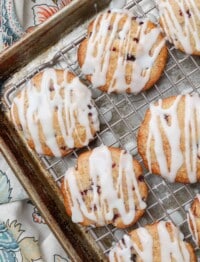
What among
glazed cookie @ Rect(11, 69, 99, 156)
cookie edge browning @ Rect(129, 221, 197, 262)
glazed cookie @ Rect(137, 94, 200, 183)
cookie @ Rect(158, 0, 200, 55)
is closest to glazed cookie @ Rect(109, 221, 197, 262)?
cookie edge browning @ Rect(129, 221, 197, 262)

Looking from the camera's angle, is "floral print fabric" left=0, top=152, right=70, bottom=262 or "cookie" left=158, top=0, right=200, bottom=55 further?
"floral print fabric" left=0, top=152, right=70, bottom=262

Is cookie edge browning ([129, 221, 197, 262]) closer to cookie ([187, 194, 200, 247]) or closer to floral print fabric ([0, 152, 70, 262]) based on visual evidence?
cookie ([187, 194, 200, 247])

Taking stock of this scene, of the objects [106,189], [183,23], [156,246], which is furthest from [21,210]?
[183,23]

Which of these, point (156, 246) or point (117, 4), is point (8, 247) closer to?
point (156, 246)

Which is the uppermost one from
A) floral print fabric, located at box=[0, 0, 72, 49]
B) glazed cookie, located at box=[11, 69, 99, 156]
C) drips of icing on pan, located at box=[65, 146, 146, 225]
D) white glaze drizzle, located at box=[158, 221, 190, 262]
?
floral print fabric, located at box=[0, 0, 72, 49]

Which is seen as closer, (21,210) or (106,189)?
(106,189)

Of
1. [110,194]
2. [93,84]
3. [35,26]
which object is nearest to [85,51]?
[93,84]

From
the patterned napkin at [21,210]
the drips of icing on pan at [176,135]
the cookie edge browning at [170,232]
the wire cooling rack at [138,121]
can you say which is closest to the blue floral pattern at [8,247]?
the patterned napkin at [21,210]
